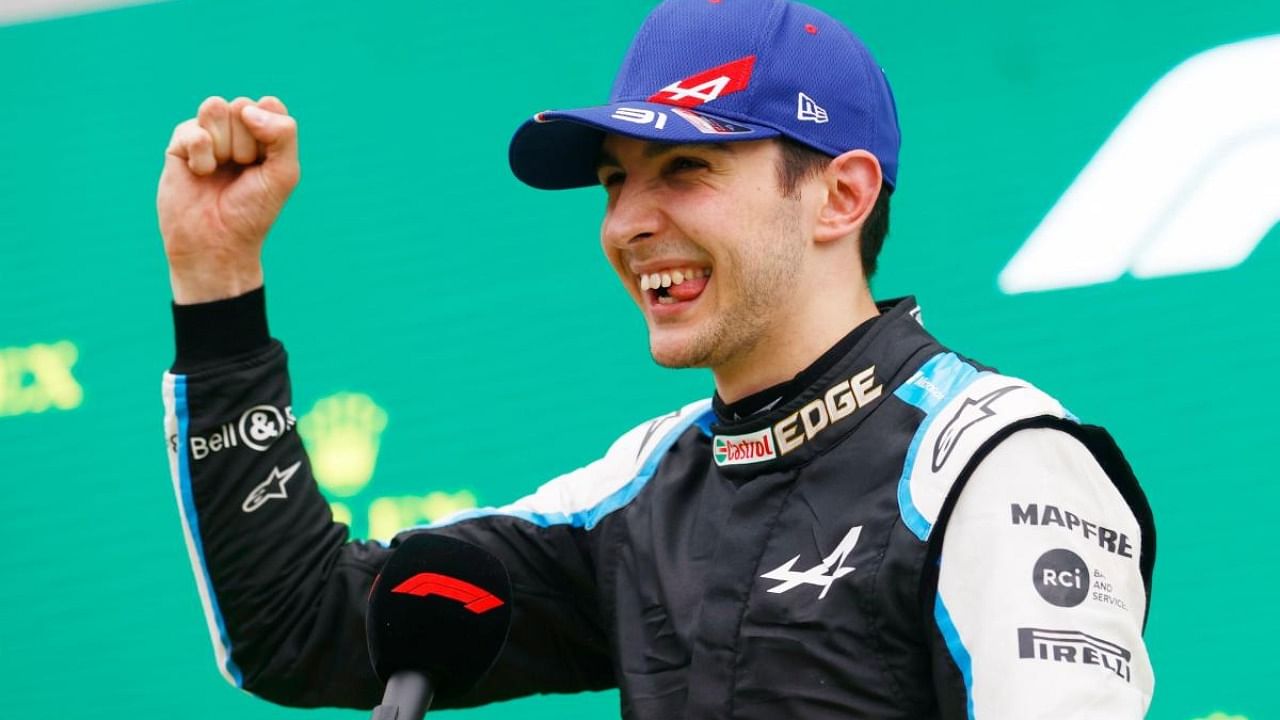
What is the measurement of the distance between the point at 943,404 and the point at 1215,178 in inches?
25.8

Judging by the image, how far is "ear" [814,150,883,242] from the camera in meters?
1.58

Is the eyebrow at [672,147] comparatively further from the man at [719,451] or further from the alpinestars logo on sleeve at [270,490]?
the alpinestars logo on sleeve at [270,490]

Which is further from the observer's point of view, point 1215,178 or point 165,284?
point 165,284

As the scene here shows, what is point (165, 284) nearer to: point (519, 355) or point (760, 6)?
point (519, 355)

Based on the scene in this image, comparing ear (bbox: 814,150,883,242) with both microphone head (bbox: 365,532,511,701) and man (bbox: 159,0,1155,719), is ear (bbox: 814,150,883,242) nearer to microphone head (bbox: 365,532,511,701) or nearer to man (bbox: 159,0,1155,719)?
man (bbox: 159,0,1155,719)

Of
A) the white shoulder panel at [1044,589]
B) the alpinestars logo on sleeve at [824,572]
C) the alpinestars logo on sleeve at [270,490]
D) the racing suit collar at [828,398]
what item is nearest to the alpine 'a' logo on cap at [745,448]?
the racing suit collar at [828,398]

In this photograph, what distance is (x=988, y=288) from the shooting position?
201 cm

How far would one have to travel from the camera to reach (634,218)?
1.56 meters

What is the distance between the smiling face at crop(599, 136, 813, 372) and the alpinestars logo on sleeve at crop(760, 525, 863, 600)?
0.22 metres

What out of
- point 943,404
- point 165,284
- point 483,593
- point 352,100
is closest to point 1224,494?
point 943,404

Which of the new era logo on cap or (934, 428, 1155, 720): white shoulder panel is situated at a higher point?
the new era logo on cap

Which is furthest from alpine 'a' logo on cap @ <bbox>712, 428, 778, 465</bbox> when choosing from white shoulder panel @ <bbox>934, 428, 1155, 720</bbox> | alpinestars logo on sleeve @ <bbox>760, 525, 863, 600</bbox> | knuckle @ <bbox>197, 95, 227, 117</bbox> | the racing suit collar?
knuckle @ <bbox>197, 95, 227, 117</bbox>

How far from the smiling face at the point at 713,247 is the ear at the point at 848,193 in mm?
22

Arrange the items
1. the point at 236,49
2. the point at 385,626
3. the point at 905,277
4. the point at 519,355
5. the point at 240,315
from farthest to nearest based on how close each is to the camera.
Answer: the point at 236,49
the point at 519,355
the point at 905,277
the point at 240,315
the point at 385,626
